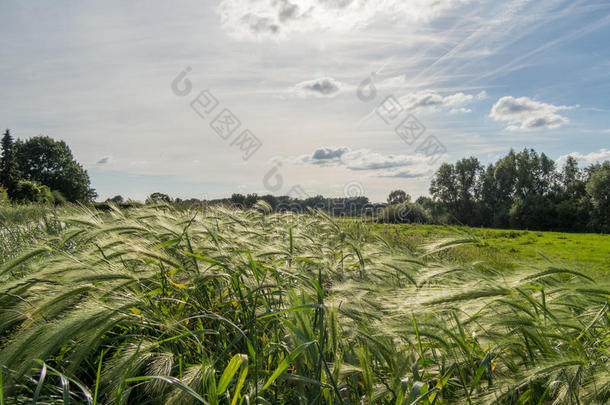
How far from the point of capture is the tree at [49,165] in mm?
45950

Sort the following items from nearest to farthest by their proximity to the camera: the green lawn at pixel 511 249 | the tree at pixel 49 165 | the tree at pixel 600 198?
1. the green lawn at pixel 511 249
2. the tree at pixel 600 198
3. the tree at pixel 49 165

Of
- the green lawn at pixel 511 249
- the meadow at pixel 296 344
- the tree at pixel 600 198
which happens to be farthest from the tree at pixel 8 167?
the tree at pixel 600 198

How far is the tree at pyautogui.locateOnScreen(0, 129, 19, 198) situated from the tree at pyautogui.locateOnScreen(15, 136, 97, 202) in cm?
130

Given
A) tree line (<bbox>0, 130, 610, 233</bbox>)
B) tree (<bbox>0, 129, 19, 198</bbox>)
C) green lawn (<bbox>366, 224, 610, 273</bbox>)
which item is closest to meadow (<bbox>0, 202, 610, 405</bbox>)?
green lawn (<bbox>366, 224, 610, 273</bbox>)

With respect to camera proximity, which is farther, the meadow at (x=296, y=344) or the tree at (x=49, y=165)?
the tree at (x=49, y=165)

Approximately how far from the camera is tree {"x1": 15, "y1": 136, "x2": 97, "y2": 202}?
4595cm

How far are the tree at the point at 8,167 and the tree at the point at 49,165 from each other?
1299 millimetres

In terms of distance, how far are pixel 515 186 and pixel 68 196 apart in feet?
240

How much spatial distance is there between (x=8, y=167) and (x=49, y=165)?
15.5 ft

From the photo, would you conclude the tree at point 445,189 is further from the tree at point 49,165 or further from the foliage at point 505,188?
the tree at point 49,165

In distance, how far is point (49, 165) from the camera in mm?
47031

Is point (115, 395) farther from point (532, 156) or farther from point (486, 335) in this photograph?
point (532, 156)

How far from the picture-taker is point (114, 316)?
1486mm

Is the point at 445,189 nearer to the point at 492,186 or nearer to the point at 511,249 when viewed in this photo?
the point at 492,186
